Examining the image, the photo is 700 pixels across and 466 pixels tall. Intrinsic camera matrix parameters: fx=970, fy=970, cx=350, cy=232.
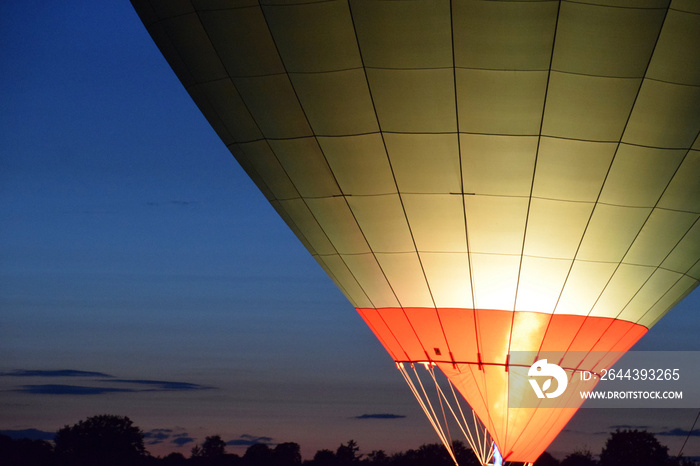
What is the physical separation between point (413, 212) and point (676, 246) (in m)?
2.37

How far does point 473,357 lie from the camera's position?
28.8 ft

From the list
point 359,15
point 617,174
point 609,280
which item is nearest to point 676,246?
point 609,280

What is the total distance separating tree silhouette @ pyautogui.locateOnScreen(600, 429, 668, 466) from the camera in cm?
4600

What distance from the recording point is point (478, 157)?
7770mm

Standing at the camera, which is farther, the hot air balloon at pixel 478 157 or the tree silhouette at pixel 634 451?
the tree silhouette at pixel 634 451

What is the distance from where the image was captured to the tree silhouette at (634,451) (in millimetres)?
46000

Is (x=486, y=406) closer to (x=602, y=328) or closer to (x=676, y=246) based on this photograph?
(x=602, y=328)

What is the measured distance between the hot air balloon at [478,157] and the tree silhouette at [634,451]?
3965 centimetres

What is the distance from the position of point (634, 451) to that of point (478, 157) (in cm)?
4241

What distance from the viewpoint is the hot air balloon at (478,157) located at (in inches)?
282

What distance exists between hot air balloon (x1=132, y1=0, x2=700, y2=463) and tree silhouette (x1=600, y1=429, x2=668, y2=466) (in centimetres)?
3965

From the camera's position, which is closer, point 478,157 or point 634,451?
point 478,157

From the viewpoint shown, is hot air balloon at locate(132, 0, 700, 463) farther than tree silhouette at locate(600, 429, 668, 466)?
No

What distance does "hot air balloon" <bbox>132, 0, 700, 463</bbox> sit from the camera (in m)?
7.17
